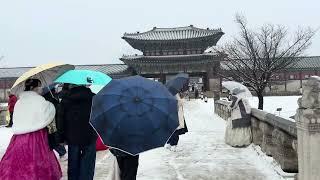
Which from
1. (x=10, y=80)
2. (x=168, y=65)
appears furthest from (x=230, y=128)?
(x=10, y=80)

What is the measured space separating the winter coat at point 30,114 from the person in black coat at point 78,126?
7.5 inches

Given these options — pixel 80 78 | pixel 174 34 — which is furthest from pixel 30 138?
pixel 174 34

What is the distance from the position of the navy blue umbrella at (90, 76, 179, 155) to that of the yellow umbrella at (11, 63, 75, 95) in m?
1.04

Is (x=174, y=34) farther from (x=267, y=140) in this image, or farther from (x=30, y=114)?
(x=30, y=114)

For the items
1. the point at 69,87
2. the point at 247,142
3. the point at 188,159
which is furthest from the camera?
the point at 247,142

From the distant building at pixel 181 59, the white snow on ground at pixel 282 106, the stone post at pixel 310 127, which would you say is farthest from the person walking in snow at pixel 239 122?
the distant building at pixel 181 59

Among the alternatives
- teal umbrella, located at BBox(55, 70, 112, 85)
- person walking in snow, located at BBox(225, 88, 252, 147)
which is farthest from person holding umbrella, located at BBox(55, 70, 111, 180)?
person walking in snow, located at BBox(225, 88, 252, 147)

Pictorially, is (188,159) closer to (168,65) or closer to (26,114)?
(26,114)

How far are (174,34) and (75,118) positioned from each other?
1709 inches

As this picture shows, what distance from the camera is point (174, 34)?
48281 millimetres

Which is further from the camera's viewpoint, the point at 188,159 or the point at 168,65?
the point at 168,65

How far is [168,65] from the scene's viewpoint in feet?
150

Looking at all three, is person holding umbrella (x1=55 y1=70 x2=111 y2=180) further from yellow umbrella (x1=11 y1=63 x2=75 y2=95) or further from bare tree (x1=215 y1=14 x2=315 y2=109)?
bare tree (x1=215 y1=14 x2=315 y2=109)

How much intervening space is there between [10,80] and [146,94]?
1961 inches
